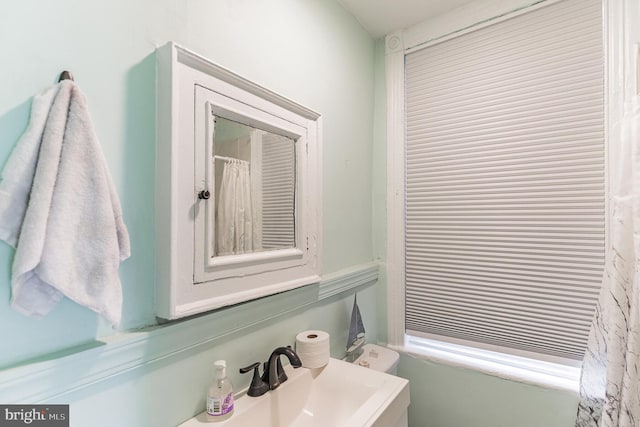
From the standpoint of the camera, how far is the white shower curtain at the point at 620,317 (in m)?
0.98

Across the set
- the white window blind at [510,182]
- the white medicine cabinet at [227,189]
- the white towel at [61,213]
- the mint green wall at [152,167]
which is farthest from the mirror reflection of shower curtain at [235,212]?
the white window blind at [510,182]

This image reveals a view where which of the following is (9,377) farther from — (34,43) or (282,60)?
(282,60)

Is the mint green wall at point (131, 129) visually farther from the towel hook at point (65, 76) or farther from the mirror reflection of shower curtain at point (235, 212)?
the mirror reflection of shower curtain at point (235, 212)

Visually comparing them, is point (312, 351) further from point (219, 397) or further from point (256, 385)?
point (219, 397)

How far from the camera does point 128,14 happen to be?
0.72 metres

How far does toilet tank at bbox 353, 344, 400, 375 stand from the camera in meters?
1.43

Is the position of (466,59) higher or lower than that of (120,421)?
higher

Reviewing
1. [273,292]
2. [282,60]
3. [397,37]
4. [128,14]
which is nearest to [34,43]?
[128,14]

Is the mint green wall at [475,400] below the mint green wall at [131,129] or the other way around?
below

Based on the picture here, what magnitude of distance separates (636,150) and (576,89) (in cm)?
37

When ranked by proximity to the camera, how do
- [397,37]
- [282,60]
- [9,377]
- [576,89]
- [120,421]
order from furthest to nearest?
[397,37] < [576,89] < [282,60] < [120,421] < [9,377]

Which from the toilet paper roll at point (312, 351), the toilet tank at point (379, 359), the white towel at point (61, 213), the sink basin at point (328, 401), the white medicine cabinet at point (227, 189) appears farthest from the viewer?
the toilet tank at point (379, 359)

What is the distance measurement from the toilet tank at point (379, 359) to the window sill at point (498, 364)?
104 millimetres

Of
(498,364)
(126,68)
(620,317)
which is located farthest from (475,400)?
(126,68)
